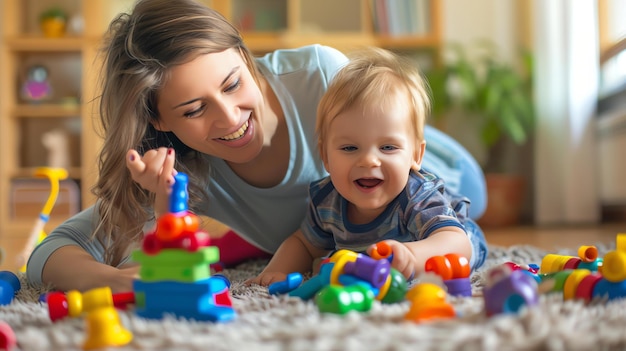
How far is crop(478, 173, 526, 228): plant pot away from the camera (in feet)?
10.2

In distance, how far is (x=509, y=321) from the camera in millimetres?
671

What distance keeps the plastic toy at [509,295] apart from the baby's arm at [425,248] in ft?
0.76

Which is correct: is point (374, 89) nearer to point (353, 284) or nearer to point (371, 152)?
point (371, 152)

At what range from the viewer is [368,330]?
2.27 ft

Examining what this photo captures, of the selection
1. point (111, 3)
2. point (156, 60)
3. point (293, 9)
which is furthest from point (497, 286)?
point (111, 3)

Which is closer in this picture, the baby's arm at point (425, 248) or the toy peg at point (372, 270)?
the toy peg at point (372, 270)

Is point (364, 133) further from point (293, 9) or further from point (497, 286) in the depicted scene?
point (293, 9)

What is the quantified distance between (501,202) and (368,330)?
8.44 feet

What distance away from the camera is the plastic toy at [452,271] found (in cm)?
94

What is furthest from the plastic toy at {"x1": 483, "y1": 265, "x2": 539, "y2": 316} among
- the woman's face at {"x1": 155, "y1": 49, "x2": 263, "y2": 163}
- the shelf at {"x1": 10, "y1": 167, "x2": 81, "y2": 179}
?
the shelf at {"x1": 10, "y1": 167, "x2": 81, "y2": 179}

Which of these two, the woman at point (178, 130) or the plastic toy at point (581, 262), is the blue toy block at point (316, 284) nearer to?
the woman at point (178, 130)

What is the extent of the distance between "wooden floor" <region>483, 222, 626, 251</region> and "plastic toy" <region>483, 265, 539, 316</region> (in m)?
1.20

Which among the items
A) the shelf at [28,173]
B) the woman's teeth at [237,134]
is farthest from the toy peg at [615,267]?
the shelf at [28,173]

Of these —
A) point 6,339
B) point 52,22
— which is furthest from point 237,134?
point 52,22
